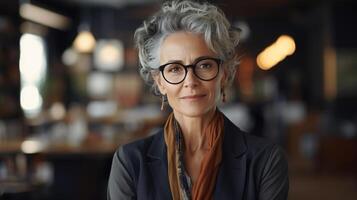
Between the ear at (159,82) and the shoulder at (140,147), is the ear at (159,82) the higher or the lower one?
the higher one

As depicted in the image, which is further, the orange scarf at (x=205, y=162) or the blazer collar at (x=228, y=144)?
the blazer collar at (x=228, y=144)

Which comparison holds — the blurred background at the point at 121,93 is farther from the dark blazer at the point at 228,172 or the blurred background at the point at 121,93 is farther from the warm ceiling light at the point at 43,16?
the dark blazer at the point at 228,172

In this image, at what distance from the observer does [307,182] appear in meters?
9.91

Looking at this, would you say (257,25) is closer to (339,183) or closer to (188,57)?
(339,183)

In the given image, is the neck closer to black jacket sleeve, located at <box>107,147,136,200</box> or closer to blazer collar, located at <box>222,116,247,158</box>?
blazer collar, located at <box>222,116,247,158</box>

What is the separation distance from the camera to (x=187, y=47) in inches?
65.3

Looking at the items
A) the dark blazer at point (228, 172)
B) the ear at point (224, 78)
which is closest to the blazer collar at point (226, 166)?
the dark blazer at point (228, 172)

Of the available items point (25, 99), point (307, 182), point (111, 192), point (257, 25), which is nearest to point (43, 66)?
point (25, 99)

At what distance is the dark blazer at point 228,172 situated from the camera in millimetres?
1688

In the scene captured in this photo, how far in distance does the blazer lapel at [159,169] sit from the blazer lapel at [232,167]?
156 millimetres

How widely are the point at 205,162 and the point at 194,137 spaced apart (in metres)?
0.11

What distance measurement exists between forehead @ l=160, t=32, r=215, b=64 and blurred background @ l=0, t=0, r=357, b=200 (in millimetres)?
3516

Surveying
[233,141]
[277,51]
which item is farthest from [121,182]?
[277,51]

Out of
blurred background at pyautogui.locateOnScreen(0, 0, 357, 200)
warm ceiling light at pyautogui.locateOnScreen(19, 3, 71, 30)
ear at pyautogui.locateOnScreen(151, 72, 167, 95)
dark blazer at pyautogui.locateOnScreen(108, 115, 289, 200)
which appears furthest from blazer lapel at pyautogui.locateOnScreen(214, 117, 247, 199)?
warm ceiling light at pyautogui.locateOnScreen(19, 3, 71, 30)
